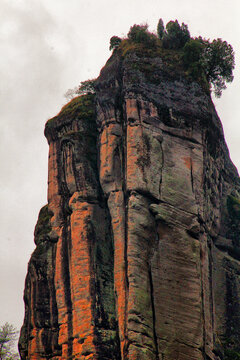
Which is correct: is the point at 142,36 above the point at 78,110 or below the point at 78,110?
above

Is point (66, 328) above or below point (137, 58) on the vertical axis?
below

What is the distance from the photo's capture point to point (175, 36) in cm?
7344

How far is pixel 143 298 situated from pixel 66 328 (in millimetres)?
6793

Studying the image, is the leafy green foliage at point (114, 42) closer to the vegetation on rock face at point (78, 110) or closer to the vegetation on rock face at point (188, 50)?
the vegetation on rock face at point (188, 50)

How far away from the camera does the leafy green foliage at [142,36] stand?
7212 cm

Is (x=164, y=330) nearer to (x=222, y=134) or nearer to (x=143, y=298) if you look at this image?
(x=143, y=298)

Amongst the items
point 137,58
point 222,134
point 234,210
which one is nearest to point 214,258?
point 234,210

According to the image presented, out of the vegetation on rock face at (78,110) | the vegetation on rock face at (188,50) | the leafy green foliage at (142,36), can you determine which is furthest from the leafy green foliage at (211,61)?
the vegetation on rock face at (78,110)

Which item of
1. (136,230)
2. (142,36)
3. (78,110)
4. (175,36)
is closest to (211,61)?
(175,36)

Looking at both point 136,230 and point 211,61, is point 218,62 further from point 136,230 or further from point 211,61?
point 136,230

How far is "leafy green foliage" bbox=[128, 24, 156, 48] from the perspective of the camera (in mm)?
72125

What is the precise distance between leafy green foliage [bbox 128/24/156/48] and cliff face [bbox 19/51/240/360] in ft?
6.85

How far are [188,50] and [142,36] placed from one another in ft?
11.3

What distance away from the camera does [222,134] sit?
73438mm
